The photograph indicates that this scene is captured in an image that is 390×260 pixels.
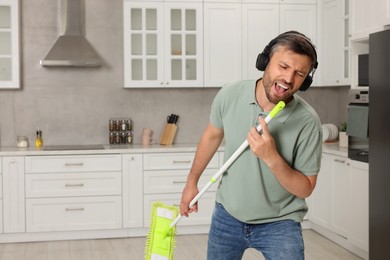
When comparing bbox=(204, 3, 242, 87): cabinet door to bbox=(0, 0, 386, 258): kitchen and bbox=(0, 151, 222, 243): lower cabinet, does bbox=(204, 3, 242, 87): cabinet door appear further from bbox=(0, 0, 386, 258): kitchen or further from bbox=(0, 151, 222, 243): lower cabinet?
bbox=(0, 151, 222, 243): lower cabinet

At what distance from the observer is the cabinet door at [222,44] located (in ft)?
18.4

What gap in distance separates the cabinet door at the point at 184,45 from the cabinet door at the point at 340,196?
140 centimetres

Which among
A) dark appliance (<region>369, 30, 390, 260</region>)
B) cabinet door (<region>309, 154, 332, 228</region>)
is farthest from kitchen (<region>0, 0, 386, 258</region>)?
dark appliance (<region>369, 30, 390, 260</region>)

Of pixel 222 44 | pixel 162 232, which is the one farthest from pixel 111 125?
pixel 162 232

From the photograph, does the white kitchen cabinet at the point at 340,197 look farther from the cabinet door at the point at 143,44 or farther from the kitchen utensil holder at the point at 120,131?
the kitchen utensil holder at the point at 120,131

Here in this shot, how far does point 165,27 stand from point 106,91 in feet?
2.61

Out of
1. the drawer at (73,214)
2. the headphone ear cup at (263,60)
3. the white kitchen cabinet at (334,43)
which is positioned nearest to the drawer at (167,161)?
the drawer at (73,214)

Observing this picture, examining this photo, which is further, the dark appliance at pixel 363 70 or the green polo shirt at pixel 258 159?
the dark appliance at pixel 363 70

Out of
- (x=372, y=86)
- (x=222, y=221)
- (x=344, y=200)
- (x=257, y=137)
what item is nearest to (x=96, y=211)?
(x=344, y=200)

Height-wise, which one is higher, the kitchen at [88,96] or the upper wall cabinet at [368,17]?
the upper wall cabinet at [368,17]

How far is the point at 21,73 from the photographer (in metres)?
5.61

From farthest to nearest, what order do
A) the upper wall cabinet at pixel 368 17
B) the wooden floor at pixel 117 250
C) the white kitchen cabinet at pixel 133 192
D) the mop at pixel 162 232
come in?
the white kitchen cabinet at pixel 133 192 < the wooden floor at pixel 117 250 < the upper wall cabinet at pixel 368 17 < the mop at pixel 162 232

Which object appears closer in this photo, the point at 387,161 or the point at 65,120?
the point at 387,161

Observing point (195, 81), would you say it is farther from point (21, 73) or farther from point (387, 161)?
point (387, 161)
